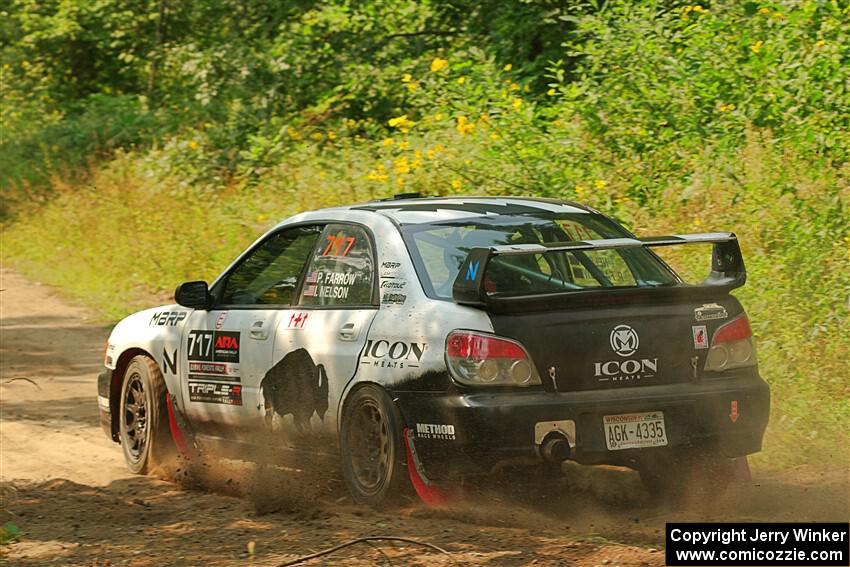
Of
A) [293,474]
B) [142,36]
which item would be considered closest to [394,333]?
[293,474]

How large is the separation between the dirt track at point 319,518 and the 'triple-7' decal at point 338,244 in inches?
50.9

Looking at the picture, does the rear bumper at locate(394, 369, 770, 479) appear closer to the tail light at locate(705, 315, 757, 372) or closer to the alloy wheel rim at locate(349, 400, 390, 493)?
the tail light at locate(705, 315, 757, 372)

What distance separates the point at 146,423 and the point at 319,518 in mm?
2276

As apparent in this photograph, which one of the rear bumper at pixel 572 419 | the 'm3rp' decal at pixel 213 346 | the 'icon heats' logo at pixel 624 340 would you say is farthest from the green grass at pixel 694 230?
the 'm3rp' decal at pixel 213 346

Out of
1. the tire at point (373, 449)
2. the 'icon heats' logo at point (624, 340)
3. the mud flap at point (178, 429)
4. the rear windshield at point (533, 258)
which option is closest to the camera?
the 'icon heats' logo at point (624, 340)

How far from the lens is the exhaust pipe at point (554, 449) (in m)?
5.93

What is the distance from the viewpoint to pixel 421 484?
618 cm

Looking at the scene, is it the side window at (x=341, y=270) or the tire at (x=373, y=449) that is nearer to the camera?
the tire at (x=373, y=449)

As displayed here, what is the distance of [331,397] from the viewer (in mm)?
6773

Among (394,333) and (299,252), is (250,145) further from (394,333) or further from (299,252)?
(394,333)

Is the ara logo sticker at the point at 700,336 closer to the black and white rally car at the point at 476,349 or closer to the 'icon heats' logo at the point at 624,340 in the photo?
the black and white rally car at the point at 476,349

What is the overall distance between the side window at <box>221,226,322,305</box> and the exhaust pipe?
2.04 metres

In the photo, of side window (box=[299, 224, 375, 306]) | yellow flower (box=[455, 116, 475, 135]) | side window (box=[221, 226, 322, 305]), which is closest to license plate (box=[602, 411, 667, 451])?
side window (box=[299, 224, 375, 306])

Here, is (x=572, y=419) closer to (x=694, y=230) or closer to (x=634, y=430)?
(x=634, y=430)
